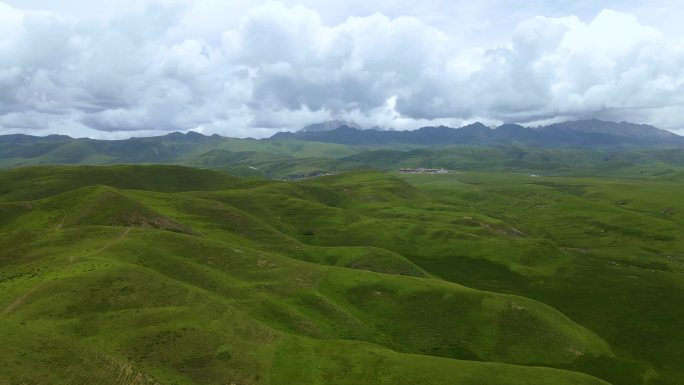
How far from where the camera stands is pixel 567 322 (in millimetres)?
105750

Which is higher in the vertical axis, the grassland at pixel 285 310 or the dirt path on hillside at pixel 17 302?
the dirt path on hillside at pixel 17 302

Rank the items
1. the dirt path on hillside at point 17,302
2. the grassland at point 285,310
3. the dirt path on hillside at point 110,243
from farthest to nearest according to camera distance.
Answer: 1. the dirt path on hillside at point 110,243
2. the dirt path on hillside at point 17,302
3. the grassland at point 285,310

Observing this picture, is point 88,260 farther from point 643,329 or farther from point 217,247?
point 643,329

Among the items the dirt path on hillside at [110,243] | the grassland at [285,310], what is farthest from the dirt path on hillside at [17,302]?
the dirt path on hillside at [110,243]

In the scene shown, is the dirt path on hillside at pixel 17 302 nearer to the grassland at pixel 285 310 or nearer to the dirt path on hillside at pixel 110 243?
the grassland at pixel 285 310

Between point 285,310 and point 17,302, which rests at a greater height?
point 17,302

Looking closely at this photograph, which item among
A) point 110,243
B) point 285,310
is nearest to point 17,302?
point 110,243

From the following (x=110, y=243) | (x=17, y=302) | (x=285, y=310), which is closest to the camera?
(x=17, y=302)

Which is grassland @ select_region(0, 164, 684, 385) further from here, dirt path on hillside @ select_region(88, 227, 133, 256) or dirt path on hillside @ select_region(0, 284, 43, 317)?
dirt path on hillside @ select_region(88, 227, 133, 256)

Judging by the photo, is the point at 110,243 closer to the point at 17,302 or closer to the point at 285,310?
the point at 17,302

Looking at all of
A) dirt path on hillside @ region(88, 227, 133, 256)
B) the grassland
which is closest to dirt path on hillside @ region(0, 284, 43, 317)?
the grassland

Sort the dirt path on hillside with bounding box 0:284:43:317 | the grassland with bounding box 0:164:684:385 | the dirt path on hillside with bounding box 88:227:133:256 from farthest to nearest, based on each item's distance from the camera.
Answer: the dirt path on hillside with bounding box 88:227:133:256, the dirt path on hillside with bounding box 0:284:43:317, the grassland with bounding box 0:164:684:385

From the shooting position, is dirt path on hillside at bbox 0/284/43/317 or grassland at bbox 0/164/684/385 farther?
dirt path on hillside at bbox 0/284/43/317

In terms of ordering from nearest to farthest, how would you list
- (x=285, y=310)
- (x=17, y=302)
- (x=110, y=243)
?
(x=17, y=302) < (x=285, y=310) < (x=110, y=243)
